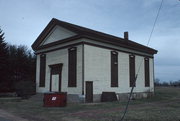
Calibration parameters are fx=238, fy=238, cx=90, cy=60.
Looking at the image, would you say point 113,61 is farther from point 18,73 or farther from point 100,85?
point 18,73

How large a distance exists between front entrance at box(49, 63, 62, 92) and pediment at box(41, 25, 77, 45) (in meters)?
3.32

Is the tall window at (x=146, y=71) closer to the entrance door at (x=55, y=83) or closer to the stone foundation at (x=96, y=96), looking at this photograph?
the stone foundation at (x=96, y=96)

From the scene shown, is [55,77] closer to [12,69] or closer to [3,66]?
[3,66]

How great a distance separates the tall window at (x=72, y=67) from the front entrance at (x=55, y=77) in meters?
1.92

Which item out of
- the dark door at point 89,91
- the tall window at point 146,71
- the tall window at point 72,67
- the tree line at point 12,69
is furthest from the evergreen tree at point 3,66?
the tall window at point 146,71

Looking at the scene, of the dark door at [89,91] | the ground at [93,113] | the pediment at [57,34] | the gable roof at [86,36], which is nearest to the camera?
the ground at [93,113]

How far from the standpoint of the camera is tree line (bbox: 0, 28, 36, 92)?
36.4 meters

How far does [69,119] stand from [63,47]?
1532cm

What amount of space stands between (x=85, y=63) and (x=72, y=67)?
1.96 metres

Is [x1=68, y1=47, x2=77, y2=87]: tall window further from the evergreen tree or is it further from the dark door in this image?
the evergreen tree

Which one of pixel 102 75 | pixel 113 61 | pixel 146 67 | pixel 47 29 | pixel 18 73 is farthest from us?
pixel 18 73

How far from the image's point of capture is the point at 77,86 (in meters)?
24.3

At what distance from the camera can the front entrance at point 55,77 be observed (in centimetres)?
2715

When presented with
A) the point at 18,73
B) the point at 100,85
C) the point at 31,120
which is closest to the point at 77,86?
the point at 100,85
